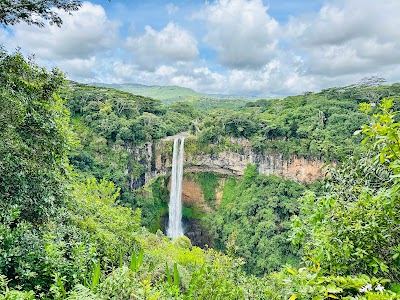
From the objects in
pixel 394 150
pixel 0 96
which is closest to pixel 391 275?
pixel 394 150

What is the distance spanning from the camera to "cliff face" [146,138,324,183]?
2827 centimetres

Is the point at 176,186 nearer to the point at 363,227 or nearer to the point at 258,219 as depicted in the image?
the point at 258,219

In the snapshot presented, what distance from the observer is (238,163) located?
32188 millimetres

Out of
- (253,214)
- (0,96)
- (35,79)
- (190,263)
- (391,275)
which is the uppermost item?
→ (35,79)

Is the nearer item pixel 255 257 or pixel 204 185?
pixel 255 257

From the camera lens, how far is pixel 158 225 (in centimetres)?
3206

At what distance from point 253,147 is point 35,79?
27123 mm

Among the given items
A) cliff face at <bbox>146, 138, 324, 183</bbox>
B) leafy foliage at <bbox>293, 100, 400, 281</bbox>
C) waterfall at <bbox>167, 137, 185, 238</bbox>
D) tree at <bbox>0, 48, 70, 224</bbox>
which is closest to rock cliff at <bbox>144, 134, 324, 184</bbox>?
cliff face at <bbox>146, 138, 324, 183</bbox>

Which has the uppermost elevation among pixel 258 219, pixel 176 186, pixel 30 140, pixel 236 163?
pixel 30 140

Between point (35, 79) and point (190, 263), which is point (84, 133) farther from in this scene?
point (35, 79)

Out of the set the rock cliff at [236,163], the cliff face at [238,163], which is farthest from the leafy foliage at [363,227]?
the rock cliff at [236,163]

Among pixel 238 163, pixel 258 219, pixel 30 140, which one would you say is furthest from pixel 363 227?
pixel 238 163

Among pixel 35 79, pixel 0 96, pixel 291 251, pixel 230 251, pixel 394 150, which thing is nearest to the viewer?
pixel 394 150

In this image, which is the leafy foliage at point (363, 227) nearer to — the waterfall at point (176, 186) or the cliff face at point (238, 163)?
the cliff face at point (238, 163)
